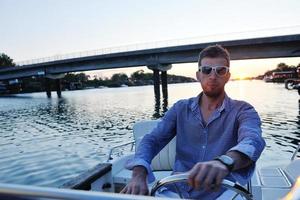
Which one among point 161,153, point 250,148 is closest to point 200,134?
point 250,148

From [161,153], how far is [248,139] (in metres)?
2.70

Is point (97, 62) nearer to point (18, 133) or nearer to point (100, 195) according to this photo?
point (18, 133)

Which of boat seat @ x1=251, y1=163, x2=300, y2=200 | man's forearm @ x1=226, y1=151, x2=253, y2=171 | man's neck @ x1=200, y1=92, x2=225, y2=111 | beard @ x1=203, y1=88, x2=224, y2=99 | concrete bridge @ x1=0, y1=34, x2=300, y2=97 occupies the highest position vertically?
concrete bridge @ x1=0, y1=34, x2=300, y2=97

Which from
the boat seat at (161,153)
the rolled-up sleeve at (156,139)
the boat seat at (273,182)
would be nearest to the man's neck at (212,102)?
the rolled-up sleeve at (156,139)

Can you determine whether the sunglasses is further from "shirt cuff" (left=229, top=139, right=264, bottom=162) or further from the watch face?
the watch face

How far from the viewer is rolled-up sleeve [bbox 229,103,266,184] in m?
2.41

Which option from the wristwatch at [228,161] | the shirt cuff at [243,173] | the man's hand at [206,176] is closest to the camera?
the man's hand at [206,176]

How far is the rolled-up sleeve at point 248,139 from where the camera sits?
7.90ft

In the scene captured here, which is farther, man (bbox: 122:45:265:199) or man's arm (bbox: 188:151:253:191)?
man (bbox: 122:45:265:199)

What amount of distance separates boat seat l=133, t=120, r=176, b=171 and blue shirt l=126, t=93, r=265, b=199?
1684 mm

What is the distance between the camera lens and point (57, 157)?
1341 cm

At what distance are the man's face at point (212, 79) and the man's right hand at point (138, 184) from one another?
38.3 inches

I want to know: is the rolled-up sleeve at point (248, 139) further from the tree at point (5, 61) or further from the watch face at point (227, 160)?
the tree at point (5, 61)

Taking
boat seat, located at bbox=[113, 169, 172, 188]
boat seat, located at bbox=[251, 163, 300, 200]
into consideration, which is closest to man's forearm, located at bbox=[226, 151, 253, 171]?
boat seat, located at bbox=[251, 163, 300, 200]
